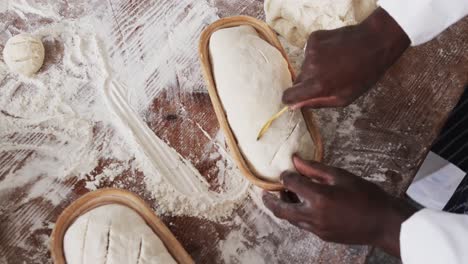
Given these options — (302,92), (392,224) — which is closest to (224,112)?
(302,92)

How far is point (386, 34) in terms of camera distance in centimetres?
115

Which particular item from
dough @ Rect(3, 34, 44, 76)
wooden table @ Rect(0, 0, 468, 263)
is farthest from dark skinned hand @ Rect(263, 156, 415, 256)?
dough @ Rect(3, 34, 44, 76)

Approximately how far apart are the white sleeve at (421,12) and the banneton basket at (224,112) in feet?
1.02

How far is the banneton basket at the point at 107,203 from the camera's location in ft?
3.83

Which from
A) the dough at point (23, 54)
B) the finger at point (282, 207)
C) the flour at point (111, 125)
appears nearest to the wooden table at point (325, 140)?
the flour at point (111, 125)

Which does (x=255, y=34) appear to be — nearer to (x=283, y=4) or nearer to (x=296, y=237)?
(x=283, y=4)

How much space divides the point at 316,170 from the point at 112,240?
19.7 inches

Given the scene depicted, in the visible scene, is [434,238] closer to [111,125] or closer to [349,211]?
[349,211]

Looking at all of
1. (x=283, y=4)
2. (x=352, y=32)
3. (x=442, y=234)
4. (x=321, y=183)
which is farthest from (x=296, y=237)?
(x=283, y=4)

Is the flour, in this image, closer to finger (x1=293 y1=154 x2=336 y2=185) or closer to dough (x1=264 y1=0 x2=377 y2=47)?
dough (x1=264 y1=0 x2=377 y2=47)

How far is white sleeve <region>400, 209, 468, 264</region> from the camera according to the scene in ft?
3.14

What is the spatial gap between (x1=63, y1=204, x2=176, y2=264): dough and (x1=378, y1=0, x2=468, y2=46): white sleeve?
78 cm

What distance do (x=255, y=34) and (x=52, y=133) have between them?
0.64 metres

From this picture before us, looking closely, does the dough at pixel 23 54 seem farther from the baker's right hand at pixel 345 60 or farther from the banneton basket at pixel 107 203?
the baker's right hand at pixel 345 60
